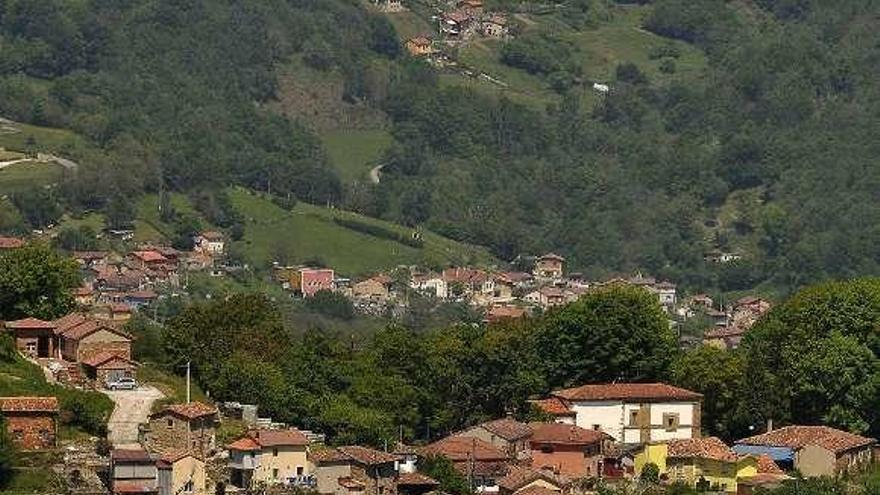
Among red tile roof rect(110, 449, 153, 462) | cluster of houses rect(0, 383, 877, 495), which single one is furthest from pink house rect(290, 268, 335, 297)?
red tile roof rect(110, 449, 153, 462)

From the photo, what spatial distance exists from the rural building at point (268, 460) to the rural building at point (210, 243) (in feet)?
274

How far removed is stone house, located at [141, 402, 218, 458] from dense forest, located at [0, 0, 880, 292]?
8864 centimetres

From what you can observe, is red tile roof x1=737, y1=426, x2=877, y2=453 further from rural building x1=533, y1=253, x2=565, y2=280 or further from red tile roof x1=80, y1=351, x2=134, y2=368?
rural building x1=533, y1=253, x2=565, y2=280

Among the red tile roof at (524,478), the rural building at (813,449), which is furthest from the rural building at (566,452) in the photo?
the rural building at (813,449)

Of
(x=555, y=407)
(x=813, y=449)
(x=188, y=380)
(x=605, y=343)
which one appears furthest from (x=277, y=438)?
(x=813, y=449)

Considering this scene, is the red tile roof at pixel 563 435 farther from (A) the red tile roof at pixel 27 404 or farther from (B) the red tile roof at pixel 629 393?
(A) the red tile roof at pixel 27 404

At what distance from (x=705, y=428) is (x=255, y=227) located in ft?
271

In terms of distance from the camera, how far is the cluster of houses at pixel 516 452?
63.5 m

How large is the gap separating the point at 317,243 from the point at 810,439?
282ft

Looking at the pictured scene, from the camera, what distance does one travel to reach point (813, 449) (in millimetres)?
69625

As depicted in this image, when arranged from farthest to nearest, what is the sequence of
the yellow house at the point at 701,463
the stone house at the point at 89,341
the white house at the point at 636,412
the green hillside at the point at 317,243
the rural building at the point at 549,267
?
the rural building at the point at 549,267 → the green hillside at the point at 317,243 → the white house at the point at 636,412 → the stone house at the point at 89,341 → the yellow house at the point at 701,463

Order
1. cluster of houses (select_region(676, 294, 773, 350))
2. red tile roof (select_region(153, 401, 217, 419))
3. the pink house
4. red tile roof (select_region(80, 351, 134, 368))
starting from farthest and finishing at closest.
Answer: the pink house < cluster of houses (select_region(676, 294, 773, 350)) < red tile roof (select_region(80, 351, 134, 368)) < red tile roof (select_region(153, 401, 217, 419))

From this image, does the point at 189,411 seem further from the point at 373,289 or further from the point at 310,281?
the point at 373,289

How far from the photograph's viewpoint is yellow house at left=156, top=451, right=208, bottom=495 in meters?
62.6
